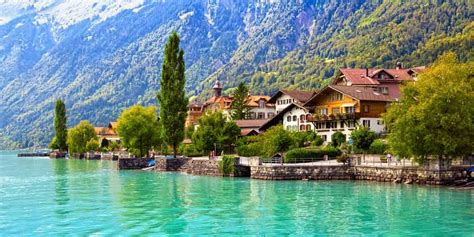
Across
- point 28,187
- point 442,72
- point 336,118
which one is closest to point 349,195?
point 442,72

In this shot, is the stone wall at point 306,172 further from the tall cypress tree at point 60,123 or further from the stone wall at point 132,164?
the tall cypress tree at point 60,123

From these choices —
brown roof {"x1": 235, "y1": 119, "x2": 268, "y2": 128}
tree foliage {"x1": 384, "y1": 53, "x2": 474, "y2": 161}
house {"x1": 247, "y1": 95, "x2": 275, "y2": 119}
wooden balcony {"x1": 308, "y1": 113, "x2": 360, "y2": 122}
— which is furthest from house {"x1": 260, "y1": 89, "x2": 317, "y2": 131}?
tree foliage {"x1": 384, "y1": 53, "x2": 474, "y2": 161}

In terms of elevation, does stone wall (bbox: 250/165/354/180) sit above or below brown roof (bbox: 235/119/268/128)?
below

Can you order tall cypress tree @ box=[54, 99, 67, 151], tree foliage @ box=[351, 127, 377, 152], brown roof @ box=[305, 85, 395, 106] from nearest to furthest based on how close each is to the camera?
tree foliage @ box=[351, 127, 377, 152]
brown roof @ box=[305, 85, 395, 106]
tall cypress tree @ box=[54, 99, 67, 151]

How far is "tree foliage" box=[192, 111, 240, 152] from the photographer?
96.8 m

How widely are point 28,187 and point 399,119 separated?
41.2 metres

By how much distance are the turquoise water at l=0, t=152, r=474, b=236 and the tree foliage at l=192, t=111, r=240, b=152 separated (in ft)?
107

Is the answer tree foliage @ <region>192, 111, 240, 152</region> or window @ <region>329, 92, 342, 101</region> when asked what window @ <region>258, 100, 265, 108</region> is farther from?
tree foliage @ <region>192, 111, 240, 152</region>


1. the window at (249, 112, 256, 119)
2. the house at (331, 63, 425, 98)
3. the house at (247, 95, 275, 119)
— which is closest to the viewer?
the house at (331, 63, 425, 98)

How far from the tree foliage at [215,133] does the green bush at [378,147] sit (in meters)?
25.1

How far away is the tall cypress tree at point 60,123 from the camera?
194m

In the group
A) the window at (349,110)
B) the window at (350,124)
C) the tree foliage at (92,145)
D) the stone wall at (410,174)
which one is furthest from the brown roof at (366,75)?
the tree foliage at (92,145)

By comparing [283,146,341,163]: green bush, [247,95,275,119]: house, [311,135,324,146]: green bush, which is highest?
[247,95,275,119]: house

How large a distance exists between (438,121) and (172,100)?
159 ft
